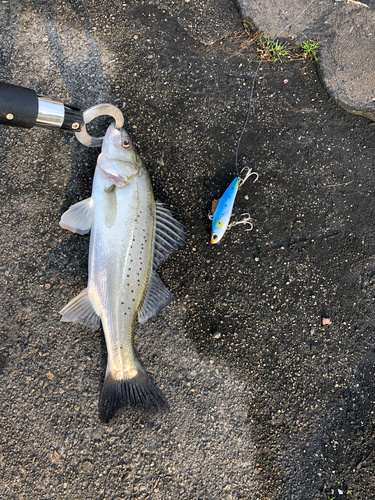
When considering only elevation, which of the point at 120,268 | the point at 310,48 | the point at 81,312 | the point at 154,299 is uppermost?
the point at 310,48

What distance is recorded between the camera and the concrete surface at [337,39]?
3.62m

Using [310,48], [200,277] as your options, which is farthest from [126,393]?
[310,48]

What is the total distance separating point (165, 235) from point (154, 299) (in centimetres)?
66

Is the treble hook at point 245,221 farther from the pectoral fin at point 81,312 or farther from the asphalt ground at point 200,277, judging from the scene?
the pectoral fin at point 81,312

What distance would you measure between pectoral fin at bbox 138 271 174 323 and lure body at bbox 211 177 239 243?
71 cm

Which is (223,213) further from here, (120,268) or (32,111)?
(32,111)

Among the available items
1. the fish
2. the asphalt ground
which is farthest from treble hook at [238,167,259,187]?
the fish

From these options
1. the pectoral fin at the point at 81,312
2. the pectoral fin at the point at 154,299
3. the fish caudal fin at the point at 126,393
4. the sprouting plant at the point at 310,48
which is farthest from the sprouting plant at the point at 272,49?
the fish caudal fin at the point at 126,393

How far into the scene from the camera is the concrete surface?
3.62 meters

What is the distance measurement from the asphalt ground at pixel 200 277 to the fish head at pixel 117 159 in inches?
17.8

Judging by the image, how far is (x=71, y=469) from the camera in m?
3.07

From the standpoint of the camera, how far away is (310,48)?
3.62 metres

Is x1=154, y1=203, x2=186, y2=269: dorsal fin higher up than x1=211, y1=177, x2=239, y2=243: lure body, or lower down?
lower down

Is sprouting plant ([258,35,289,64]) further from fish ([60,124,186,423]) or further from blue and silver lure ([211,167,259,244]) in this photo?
fish ([60,124,186,423])
